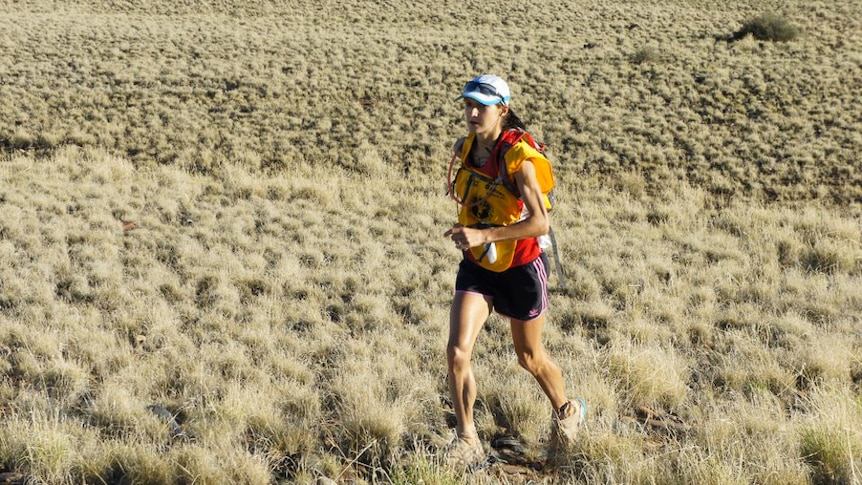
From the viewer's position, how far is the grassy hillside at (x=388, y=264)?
140 inches

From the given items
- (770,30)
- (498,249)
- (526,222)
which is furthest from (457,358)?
(770,30)

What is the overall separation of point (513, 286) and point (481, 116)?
864 mm

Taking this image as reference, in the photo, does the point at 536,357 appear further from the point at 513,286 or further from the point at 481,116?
the point at 481,116

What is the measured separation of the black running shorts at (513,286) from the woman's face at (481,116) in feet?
2.28

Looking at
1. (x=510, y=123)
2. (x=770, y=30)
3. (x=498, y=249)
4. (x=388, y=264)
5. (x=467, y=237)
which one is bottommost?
(x=388, y=264)

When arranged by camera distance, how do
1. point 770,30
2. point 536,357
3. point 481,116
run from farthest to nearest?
point 770,30 < point 536,357 < point 481,116

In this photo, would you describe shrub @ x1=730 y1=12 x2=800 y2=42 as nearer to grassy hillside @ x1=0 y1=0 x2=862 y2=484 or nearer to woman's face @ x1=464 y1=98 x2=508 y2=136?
grassy hillside @ x1=0 y1=0 x2=862 y2=484

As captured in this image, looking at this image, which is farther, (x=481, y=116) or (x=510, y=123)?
(x=510, y=123)

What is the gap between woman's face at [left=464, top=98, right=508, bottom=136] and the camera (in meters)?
3.27

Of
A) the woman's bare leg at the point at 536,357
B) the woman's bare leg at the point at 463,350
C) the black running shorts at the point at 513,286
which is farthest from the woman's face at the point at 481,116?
the woman's bare leg at the point at 536,357

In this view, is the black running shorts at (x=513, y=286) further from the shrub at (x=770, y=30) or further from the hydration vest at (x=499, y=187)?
the shrub at (x=770, y=30)

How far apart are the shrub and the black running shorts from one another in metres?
26.7

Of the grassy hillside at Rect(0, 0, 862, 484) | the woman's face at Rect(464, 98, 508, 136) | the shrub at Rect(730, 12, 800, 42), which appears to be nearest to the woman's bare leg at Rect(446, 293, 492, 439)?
the grassy hillside at Rect(0, 0, 862, 484)

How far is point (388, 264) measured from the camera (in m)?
8.47
